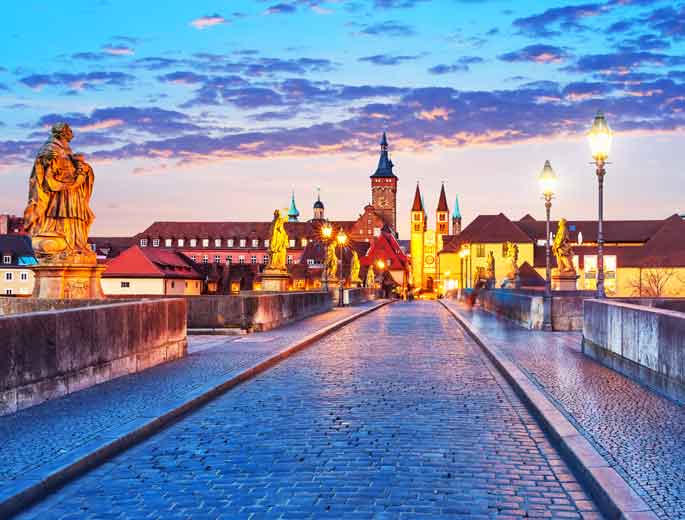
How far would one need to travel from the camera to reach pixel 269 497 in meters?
6.01

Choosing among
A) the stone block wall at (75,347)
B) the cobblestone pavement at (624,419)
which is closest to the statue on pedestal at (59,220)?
the stone block wall at (75,347)

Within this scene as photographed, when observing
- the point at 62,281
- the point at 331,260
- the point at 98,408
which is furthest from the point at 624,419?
the point at 331,260

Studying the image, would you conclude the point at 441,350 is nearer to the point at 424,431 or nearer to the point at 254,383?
the point at 254,383

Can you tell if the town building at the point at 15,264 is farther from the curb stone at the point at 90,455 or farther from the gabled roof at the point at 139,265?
the curb stone at the point at 90,455

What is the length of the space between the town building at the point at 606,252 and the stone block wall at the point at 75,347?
96598mm

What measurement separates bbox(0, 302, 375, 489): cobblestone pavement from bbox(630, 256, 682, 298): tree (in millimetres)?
105463

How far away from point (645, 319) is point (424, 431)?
4.00m

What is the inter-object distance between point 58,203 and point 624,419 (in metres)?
12.2

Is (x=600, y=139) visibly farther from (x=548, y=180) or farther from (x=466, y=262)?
(x=466, y=262)

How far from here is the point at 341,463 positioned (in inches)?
278

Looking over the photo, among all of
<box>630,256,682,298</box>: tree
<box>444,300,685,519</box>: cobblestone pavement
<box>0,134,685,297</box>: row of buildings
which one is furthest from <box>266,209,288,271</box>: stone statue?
<box>630,256,682,298</box>: tree

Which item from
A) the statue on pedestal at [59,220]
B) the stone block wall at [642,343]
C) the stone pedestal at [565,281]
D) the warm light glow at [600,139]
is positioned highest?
the warm light glow at [600,139]

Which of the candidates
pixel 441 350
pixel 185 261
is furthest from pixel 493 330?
pixel 185 261

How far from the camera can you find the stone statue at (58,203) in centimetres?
1631
